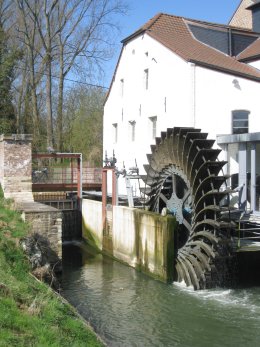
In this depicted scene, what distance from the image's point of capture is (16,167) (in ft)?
46.2

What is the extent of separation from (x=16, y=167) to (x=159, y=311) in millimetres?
6531

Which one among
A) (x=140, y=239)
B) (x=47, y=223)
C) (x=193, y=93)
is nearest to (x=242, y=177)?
(x=140, y=239)

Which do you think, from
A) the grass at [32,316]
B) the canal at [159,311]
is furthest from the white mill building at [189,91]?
the grass at [32,316]

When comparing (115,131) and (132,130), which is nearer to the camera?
(132,130)

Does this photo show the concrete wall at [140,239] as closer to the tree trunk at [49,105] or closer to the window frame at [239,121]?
the window frame at [239,121]

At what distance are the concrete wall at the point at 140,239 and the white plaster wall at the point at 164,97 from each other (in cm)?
336

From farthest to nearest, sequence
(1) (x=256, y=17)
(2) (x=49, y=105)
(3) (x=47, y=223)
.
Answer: (2) (x=49, y=105)
(1) (x=256, y=17)
(3) (x=47, y=223)

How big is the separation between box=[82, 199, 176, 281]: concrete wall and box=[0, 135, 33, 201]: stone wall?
2.61 metres

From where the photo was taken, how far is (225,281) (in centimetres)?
1120

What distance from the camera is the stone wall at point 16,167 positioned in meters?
13.9

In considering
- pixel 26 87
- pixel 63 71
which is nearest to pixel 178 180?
pixel 63 71

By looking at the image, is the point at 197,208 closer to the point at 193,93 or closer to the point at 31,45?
the point at 193,93

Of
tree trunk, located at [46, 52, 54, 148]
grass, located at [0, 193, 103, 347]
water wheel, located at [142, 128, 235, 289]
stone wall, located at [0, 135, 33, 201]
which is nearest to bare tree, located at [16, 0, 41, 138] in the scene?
tree trunk, located at [46, 52, 54, 148]

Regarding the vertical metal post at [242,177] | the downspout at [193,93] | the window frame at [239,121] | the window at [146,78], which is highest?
the window at [146,78]
